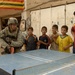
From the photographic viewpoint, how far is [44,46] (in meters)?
3.65

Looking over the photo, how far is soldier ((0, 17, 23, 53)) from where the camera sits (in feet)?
9.07

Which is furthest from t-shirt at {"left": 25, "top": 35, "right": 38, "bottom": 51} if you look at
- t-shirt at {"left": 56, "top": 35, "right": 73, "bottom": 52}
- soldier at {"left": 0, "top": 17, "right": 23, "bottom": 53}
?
soldier at {"left": 0, "top": 17, "right": 23, "bottom": 53}

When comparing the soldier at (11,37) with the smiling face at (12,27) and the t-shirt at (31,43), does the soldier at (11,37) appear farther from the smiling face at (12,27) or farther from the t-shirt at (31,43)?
the t-shirt at (31,43)

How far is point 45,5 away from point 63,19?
0.90 metres

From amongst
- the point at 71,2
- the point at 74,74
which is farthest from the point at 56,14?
the point at 74,74

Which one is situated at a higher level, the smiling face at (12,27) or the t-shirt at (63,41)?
the smiling face at (12,27)

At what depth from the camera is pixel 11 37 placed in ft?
9.44

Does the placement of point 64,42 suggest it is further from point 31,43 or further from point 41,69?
point 41,69

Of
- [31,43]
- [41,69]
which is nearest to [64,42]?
[31,43]

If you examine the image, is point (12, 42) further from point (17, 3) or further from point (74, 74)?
point (17, 3)

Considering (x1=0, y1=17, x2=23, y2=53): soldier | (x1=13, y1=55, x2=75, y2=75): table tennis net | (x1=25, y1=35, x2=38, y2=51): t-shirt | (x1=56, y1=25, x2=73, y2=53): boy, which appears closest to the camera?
(x1=13, y1=55, x2=75, y2=75): table tennis net

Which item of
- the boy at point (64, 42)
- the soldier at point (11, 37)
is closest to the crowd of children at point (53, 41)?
the boy at point (64, 42)

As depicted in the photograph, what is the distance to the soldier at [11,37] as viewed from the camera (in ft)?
9.07

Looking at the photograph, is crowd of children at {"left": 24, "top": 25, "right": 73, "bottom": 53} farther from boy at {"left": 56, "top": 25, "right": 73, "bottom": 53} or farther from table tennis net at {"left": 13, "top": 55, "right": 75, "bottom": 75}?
table tennis net at {"left": 13, "top": 55, "right": 75, "bottom": 75}
